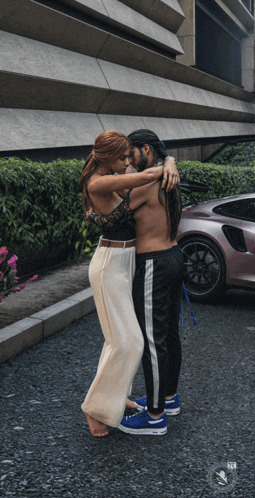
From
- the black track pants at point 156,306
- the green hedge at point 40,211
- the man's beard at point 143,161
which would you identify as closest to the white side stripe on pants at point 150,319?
the black track pants at point 156,306

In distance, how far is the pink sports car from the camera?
19.0ft

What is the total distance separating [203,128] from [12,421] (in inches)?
672

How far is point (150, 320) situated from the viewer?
9.59ft

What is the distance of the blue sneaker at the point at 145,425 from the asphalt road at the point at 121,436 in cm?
4

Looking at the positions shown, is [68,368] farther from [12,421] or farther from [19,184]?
[19,184]

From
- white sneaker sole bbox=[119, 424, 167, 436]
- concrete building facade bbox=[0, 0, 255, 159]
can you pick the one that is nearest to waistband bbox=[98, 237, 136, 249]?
white sneaker sole bbox=[119, 424, 167, 436]

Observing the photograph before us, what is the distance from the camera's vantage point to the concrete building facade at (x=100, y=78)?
915cm

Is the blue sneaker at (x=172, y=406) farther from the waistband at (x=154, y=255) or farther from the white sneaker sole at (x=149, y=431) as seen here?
the waistband at (x=154, y=255)

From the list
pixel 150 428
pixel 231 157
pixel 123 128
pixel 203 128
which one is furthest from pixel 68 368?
pixel 231 157

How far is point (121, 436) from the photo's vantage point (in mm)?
3062

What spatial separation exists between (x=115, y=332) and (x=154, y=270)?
0.43 m

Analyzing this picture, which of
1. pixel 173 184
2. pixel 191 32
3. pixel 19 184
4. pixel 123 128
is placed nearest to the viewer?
pixel 173 184

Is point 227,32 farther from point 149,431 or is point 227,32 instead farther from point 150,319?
point 149,431

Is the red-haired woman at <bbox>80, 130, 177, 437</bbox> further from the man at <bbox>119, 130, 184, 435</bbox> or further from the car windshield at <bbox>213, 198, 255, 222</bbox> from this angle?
the car windshield at <bbox>213, 198, 255, 222</bbox>
